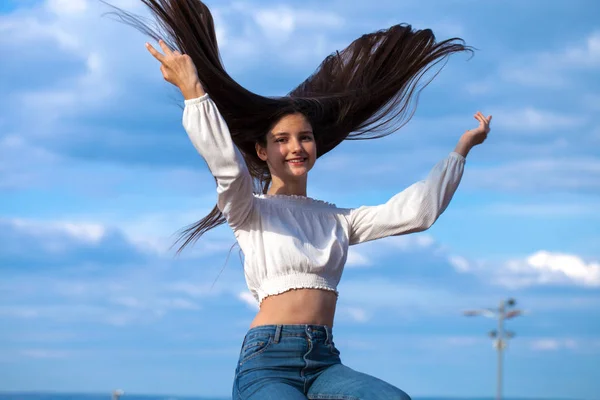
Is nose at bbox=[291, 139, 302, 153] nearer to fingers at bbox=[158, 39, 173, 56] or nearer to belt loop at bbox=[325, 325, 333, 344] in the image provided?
fingers at bbox=[158, 39, 173, 56]

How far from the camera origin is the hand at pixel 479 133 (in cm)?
490

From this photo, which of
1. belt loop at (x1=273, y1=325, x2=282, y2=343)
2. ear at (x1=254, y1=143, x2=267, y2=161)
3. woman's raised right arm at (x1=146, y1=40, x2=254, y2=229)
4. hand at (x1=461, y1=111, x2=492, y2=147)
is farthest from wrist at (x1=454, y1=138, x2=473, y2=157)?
belt loop at (x1=273, y1=325, x2=282, y2=343)

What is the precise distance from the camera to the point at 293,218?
475 cm

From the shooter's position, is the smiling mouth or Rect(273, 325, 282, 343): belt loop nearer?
Rect(273, 325, 282, 343): belt loop

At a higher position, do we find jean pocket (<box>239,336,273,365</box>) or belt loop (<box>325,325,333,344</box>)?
belt loop (<box>325,325,333,344</box>)

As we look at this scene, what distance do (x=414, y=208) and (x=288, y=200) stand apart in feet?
2.11

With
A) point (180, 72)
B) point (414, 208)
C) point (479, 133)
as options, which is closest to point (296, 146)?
point (414, 208)

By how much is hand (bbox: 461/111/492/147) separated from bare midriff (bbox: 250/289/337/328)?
1120mm

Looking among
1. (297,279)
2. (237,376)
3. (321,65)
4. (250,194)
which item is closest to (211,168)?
(250,194)

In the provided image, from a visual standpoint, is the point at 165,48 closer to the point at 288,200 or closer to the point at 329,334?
the point at 288,200

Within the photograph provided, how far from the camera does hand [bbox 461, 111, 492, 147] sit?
4902 mm

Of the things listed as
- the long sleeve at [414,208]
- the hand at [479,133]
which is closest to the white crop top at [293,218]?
the long sleeve at [414,208]

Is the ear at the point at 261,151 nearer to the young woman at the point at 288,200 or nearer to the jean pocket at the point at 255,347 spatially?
the young woman at the point at 288,200

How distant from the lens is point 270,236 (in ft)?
15.1
